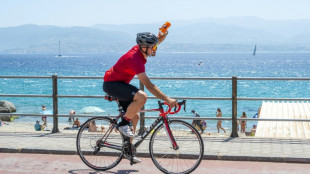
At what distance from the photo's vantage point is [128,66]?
6.41 meters

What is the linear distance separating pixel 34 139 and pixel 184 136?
359cm

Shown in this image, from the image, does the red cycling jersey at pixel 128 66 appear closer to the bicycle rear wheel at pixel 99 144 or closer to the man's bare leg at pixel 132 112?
the man's bare leg at pixel 132 112

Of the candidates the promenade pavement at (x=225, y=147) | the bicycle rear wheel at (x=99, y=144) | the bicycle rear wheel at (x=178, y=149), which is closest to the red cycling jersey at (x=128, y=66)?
the bicycle rear wheel at (x=99, y=144)

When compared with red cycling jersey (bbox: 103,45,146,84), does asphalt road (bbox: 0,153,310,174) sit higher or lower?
A: lower

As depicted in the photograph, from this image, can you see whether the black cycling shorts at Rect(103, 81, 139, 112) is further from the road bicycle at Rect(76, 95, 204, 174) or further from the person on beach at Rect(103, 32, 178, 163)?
the road bicycle at Rect(76, 95, 204, 174)

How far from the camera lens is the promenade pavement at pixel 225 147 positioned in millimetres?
7586

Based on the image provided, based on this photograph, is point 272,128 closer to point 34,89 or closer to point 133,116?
point 133,116

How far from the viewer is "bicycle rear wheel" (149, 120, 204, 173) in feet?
21.4

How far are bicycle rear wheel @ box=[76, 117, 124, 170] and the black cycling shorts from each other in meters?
0.47

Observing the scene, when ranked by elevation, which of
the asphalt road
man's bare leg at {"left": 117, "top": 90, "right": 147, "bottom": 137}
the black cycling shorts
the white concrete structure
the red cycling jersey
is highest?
the red cycling jersey

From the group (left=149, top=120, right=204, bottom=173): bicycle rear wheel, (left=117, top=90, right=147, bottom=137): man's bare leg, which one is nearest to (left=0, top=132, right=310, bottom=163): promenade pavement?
(left=149, top=120, right=204, bottom=173): bicycle rear wheel

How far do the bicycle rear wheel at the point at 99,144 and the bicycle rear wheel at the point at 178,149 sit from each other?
1.72ft

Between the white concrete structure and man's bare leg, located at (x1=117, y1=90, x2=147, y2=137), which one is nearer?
man's bare leg, located at (x1=117, y1=90, x2=147, y2=137)

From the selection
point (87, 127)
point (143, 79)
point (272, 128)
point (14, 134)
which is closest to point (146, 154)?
point (87, 127)
